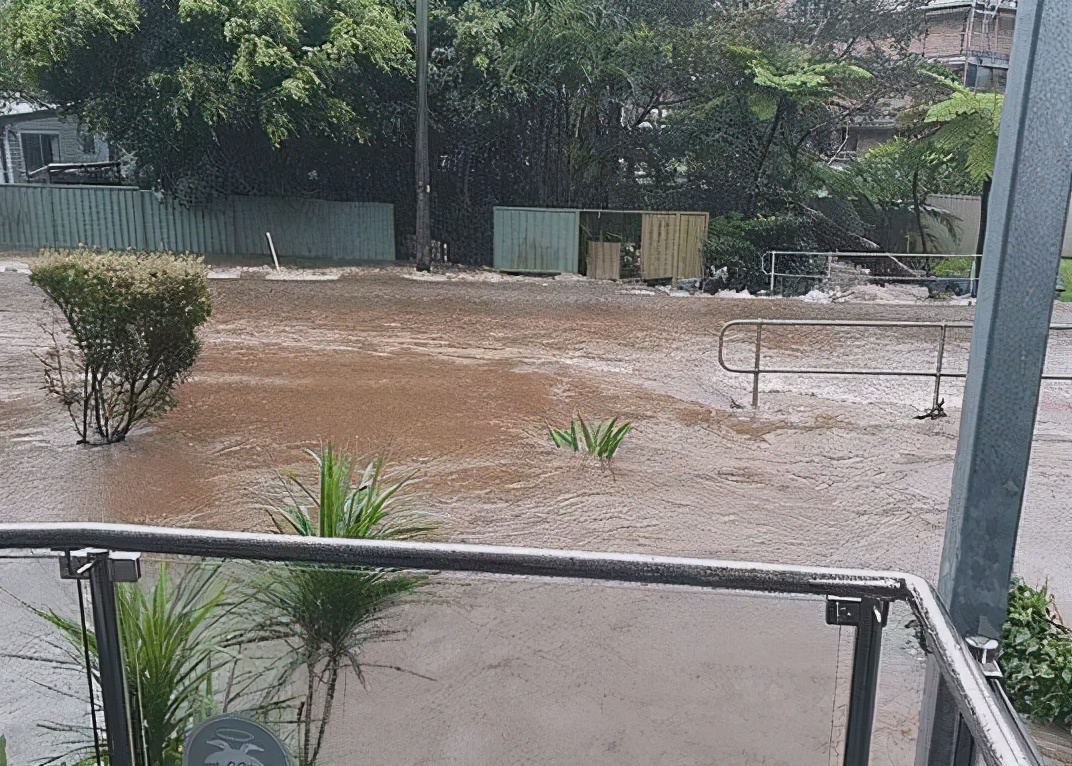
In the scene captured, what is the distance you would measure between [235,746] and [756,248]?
2106 cm

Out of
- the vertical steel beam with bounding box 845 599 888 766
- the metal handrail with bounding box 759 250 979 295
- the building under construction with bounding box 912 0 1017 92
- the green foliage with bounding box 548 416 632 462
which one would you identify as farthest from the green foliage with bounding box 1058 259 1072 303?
the vertical steel beam with bounding box 845 599 888 766

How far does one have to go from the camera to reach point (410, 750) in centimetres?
237

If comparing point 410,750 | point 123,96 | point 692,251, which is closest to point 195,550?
point 410,750

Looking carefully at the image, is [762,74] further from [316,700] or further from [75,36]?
[316,700]

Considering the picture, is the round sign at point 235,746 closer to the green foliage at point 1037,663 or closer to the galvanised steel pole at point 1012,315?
the galvanised steel pole at point 1012,315

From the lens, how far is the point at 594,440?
8266 mm

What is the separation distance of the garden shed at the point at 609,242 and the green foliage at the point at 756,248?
1.42 ft

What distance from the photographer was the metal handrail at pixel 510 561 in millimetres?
2027

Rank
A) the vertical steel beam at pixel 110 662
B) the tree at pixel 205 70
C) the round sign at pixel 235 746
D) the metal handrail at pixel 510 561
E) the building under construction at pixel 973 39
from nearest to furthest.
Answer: the metal handrail at pixel 510 561, the vertical steel beam at pixel 110 662, the round sign at pixel 235 746, the tree at pixel 205 70, the building under construction at pixel 973 39

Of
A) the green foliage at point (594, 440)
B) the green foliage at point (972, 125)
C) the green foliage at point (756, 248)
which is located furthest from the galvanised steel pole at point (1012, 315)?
the green foliage at point (756, 248)

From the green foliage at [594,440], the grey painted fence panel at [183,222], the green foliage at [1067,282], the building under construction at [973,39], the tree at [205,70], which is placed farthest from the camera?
the building under construction at [973,39]

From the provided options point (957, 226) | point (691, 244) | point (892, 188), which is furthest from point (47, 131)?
point (957, 226)

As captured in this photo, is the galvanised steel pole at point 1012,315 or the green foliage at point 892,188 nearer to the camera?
the galvanised steel pole at point 1012,315

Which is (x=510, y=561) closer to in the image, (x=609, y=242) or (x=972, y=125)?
(x=972, y=125)
